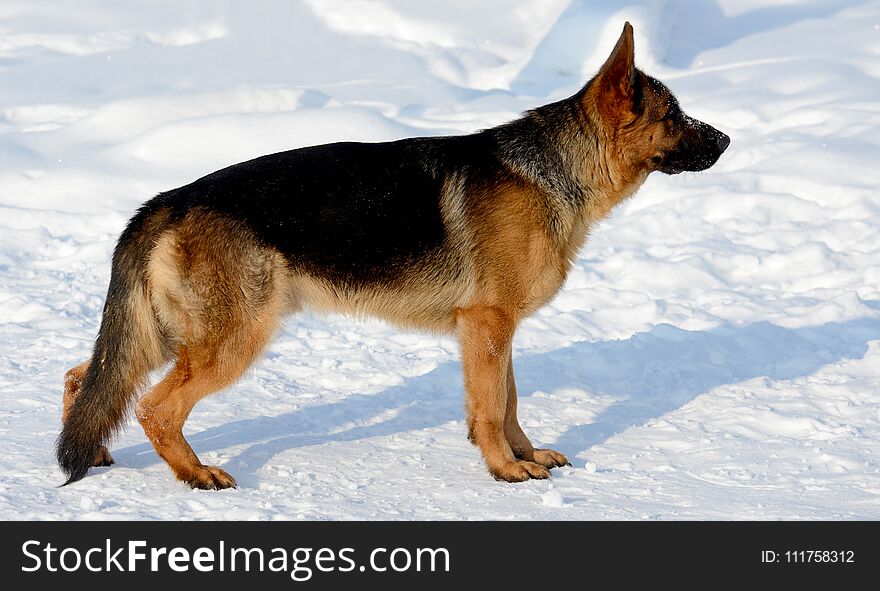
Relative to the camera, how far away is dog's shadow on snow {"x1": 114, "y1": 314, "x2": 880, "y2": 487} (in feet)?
18.6

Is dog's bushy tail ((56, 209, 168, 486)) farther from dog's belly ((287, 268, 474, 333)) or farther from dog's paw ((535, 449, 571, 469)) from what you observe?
dog's paw ((535, 449, 571, 469))

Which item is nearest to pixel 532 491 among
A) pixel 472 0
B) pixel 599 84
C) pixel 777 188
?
pixel 599 84

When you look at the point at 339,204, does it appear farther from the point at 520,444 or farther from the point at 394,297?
the point at 520,444

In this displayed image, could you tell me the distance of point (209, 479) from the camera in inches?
187

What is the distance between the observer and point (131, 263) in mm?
4801

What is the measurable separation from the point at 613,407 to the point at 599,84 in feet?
6.99

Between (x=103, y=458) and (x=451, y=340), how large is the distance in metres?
2.91

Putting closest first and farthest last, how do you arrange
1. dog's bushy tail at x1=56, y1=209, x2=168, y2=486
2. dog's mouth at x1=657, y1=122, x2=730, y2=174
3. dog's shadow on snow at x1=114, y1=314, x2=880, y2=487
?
dog's bushy tail at x1=56, y1=209, x2=168, y2=486 → dog's mouth at x1=657, y1=122, x2=730, y2=174 → dog's shadow on snow at x1=114, y1=314, x2=880, y2=487

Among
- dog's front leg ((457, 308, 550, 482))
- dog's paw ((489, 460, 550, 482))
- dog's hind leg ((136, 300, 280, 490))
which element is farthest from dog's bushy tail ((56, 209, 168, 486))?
dog's paw ((489, 460, 550, 482))

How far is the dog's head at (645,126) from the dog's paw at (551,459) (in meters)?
1.62

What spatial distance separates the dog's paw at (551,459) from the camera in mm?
5336

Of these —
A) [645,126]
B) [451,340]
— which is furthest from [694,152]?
[451,340]

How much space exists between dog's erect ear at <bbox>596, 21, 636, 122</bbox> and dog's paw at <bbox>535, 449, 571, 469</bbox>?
1.87 metres

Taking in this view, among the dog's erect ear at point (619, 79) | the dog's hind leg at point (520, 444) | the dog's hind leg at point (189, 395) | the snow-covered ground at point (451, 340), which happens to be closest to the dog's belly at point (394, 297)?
the dog's hind leg at point (189, 395)
